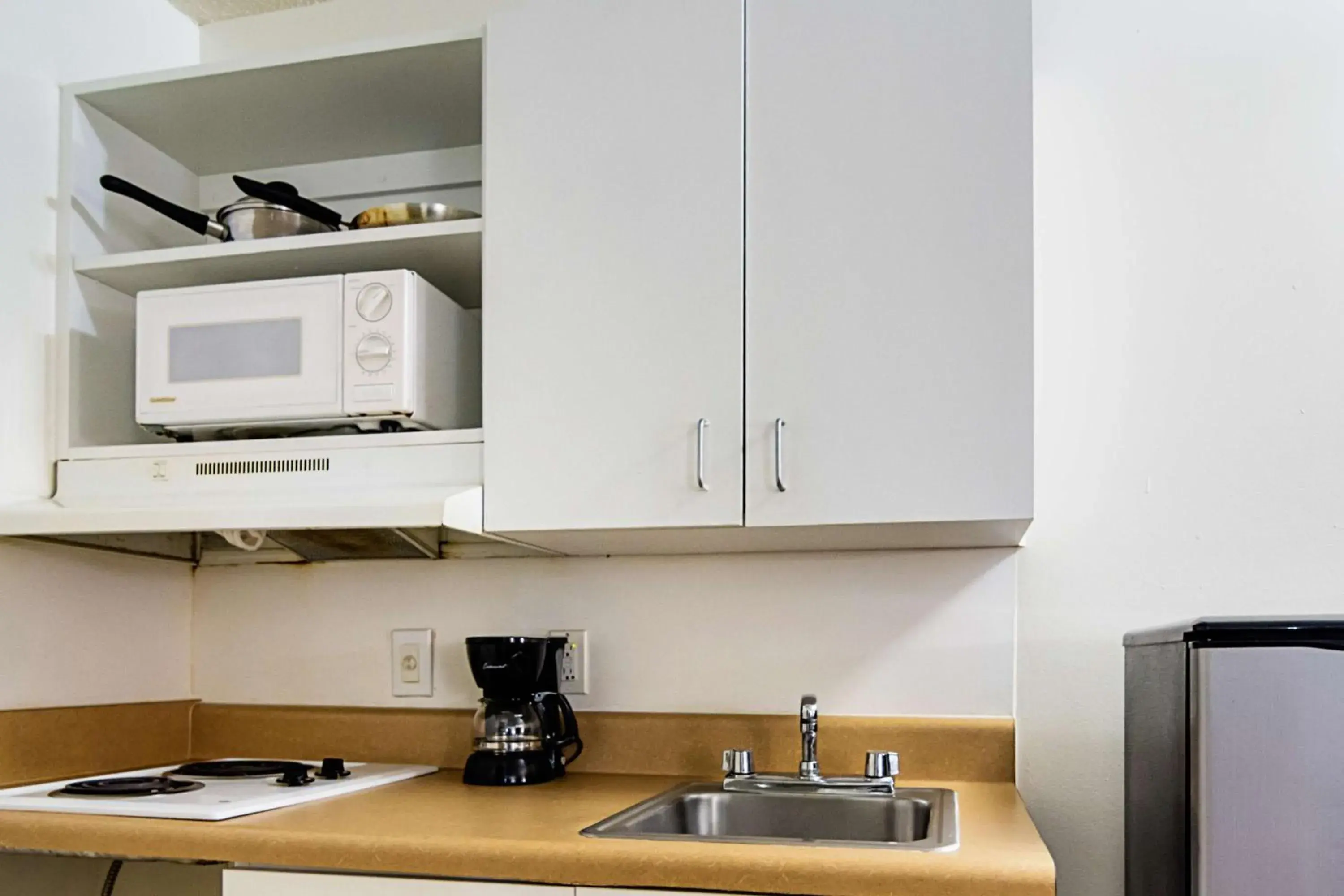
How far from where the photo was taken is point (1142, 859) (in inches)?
65.4

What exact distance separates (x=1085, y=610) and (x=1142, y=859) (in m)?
0.41

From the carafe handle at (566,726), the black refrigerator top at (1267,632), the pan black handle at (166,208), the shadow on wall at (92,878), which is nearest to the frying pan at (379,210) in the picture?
the pan black handle at (166,208)

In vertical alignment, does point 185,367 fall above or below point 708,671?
above

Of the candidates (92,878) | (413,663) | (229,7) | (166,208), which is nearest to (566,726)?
(413,663)

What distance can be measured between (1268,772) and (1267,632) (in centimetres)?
15

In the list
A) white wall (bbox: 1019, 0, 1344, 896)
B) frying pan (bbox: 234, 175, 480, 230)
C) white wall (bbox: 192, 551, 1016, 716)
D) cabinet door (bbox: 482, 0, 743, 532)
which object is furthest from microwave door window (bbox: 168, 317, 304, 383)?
white wall (bbox: 1019, 0, 1344, 896)

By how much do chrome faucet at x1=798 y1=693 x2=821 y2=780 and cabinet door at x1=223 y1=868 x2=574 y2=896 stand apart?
53cm

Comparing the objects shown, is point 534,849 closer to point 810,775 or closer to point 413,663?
point 810,775

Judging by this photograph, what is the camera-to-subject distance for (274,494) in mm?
1914

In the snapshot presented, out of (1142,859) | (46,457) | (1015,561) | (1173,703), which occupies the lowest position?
(1142,859)

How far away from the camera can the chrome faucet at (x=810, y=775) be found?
1.80 meters

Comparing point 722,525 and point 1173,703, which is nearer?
point 1173,703

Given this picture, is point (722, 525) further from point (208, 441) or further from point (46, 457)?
point (46, 457)

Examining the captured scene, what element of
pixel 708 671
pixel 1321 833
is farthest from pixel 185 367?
pixel 1321 833
